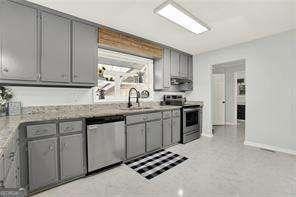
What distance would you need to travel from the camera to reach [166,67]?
4.16 meters

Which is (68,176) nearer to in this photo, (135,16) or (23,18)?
(23,18)

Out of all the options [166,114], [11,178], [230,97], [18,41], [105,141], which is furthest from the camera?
[230,97]

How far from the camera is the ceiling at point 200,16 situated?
2246 mm

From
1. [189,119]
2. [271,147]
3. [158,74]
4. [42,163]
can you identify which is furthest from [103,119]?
[271,147]

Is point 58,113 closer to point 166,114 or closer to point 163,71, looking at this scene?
point 166,114

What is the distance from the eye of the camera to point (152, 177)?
235 cm

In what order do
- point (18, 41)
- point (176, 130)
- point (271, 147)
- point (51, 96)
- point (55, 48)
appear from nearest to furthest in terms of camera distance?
point (18, 41)
point (55, 48)
point (51, 96)
point (271, 147)
point (176, 130)

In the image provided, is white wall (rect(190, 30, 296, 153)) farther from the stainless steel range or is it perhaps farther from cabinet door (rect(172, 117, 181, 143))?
cabinet door (rect(172, 117, 181, 143))

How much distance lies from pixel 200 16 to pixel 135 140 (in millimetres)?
2323

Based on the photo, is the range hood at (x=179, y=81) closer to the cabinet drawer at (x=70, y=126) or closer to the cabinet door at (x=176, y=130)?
the cabinet door at (x=176, y=130)

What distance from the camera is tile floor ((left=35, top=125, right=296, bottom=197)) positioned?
6.50ft

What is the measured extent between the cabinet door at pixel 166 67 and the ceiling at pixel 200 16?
20.0 inches

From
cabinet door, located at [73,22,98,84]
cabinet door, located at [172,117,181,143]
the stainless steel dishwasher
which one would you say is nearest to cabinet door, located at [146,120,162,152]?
cabinet door, located at [172,117,181,143]

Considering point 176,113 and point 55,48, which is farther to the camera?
point 176,113
